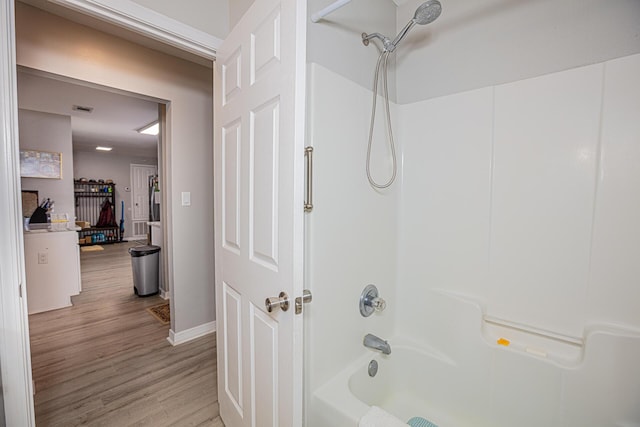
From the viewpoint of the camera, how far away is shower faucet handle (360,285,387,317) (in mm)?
1468

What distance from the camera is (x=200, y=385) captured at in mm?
1920

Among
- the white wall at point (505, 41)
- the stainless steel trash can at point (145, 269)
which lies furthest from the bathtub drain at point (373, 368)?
the stainless steel trash can at point (145, 269)

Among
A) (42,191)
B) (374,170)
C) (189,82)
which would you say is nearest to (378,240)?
(374,170)

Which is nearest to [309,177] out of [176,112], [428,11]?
[428,11]

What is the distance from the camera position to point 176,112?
7.96ft

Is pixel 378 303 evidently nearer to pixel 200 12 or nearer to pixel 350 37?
pixel 350 37

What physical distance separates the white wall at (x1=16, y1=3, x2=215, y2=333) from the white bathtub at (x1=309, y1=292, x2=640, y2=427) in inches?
72.3

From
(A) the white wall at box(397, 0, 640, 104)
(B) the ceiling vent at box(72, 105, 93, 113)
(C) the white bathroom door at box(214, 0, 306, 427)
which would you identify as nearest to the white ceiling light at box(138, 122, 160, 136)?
(B) the ceiling vent at box(72, 105, 93, 113)

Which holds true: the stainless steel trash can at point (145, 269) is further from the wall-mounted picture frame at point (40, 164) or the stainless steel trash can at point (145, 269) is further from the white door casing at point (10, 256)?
the white door casing at point (10, 256)

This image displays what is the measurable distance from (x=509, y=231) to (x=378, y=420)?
109 cm

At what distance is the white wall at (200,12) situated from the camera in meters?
1.28

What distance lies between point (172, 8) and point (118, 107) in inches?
122

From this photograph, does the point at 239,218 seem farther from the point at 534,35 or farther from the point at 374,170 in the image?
the point at 534,35

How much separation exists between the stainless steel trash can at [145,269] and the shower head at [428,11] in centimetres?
381
